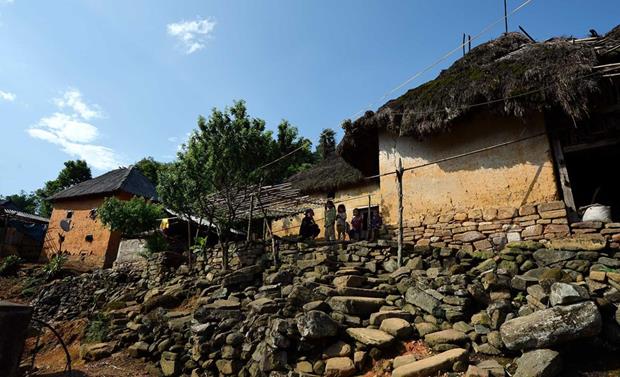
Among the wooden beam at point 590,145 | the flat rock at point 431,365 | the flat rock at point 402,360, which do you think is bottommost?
the flat rock at point 402,360

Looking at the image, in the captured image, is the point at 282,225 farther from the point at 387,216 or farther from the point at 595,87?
the point at 595,87

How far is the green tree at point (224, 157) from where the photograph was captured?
33.5ft

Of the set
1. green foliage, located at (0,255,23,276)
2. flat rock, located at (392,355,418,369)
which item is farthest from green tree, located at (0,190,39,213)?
flat rock, located at (392,355,418,369)

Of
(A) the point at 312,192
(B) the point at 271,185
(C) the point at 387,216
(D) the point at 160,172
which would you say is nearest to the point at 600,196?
(C) the point at 387,216

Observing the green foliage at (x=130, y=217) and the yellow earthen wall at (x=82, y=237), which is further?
the yellow earthen wall at (x=82, y=237)

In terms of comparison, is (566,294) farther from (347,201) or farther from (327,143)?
(327,143)

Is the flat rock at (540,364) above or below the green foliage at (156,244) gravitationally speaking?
below

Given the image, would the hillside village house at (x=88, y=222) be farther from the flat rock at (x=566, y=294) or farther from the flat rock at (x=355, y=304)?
the flat rock at (x=566, y=294)

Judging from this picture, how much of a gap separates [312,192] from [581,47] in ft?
31.3

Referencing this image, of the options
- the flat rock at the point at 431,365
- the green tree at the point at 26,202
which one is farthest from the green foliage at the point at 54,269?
the green tree at the point at 26,202

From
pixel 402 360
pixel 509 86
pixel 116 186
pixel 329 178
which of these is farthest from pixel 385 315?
pixel 116 186

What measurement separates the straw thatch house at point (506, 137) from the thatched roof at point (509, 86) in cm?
2

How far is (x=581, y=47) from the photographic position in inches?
275

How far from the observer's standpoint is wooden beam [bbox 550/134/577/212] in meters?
6.78
